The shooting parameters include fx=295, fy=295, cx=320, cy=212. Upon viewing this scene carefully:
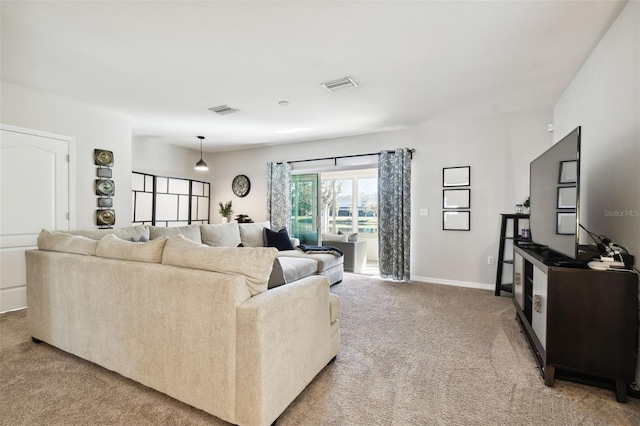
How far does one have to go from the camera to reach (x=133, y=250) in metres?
1.94

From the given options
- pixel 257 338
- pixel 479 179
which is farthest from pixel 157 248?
pixel 479 179

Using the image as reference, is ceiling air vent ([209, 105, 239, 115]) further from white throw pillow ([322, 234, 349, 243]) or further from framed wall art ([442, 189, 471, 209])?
framed wall art ([442, 189, 471, 209])

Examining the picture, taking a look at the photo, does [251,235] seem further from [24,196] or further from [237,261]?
[237,261]

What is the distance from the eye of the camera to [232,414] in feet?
4.85

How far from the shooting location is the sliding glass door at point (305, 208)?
19.8ft

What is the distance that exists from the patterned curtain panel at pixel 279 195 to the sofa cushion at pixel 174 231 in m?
2.26

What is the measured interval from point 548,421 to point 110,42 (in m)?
4.03

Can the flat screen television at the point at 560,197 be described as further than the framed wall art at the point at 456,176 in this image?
No

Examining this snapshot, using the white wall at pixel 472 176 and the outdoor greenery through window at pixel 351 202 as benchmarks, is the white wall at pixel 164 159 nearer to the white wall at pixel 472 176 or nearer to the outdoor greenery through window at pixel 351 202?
the outdoor greenery through window at pixel 351 202

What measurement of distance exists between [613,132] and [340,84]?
237 centimetres

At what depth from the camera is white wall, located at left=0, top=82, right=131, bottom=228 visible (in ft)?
11.1

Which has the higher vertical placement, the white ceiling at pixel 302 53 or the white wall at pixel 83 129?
the white ceiling at pixel 302 53

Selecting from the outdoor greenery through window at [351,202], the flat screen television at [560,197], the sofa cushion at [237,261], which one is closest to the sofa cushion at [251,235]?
the outdoor greenery through window at [351,202]

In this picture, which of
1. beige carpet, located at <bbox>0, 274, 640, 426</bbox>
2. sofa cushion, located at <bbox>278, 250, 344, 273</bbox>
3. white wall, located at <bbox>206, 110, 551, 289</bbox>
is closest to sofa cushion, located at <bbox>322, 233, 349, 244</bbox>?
sofa cushion, located at <bbox>278, 250, 344, 273</bbox>
